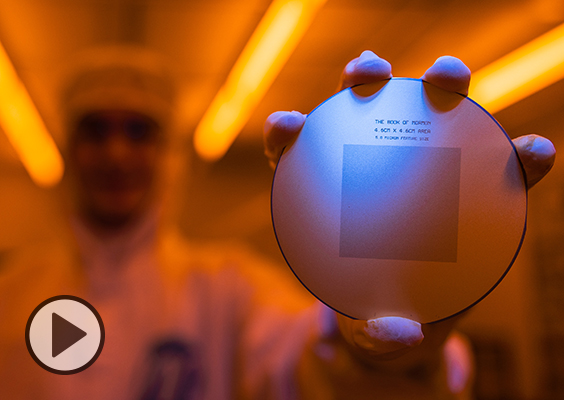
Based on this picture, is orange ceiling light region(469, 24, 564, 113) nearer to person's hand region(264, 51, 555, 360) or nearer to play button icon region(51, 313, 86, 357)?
person's hand region(264, 51, 555, 360)

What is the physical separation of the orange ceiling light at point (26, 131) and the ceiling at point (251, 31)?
10 centimetres

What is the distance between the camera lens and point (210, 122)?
1.77m

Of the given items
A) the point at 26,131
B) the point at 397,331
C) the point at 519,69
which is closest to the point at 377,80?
the point at 397,331

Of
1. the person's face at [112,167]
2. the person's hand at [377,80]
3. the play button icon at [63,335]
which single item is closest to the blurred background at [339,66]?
the person's face at [112,167]

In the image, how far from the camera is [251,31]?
4.85 ft

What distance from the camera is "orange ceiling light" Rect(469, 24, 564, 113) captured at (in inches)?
45.5

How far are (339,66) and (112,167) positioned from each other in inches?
45.7

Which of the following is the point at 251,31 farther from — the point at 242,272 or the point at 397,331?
the point at 397,331

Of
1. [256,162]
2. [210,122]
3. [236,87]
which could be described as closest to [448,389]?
[236,87]

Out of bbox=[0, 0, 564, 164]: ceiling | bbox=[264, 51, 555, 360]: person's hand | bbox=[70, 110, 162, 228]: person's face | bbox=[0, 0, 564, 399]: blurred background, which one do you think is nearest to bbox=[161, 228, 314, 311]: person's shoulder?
bbox=[70, 110, 162, 228]: person's face

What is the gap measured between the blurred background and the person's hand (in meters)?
0.69

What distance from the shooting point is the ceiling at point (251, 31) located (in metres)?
1.40

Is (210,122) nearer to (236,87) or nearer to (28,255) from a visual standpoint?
(236,87)

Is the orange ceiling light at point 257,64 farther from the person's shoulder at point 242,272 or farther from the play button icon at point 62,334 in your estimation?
the play button icon at point 62,334
